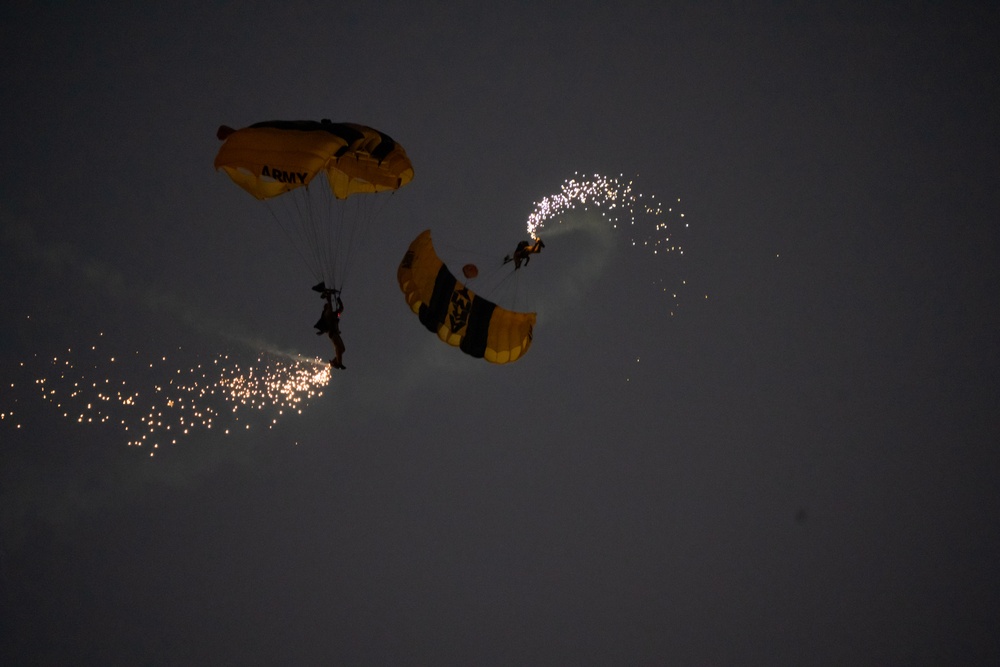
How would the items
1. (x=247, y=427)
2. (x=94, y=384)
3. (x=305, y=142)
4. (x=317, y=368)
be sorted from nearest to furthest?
(x=305, y=142) → (x=317, y=368) → (x=94, y=384) → (x=247, y=427)

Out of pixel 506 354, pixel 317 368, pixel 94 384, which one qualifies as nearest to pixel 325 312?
pixel 506 354

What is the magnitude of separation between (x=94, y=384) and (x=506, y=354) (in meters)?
17.4

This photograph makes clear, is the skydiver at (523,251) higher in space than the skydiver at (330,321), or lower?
higher

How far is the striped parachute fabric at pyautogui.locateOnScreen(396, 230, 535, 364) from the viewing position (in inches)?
723

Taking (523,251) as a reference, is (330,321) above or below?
below

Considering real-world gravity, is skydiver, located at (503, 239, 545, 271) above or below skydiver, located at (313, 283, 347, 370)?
above

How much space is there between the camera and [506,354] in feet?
60.6

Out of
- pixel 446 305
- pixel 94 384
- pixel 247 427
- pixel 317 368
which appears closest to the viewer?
pixel 446 305

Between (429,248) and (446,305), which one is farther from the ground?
(429,248)

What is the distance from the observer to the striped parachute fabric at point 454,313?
1836 cm

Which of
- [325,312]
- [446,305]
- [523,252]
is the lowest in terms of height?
[325,312]

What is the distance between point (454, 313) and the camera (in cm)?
1856

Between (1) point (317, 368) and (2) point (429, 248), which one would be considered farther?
(1) point (317, 368)

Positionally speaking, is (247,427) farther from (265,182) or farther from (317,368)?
(265,182)
